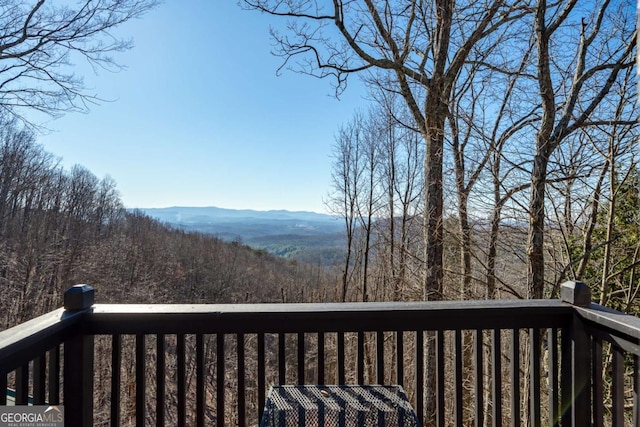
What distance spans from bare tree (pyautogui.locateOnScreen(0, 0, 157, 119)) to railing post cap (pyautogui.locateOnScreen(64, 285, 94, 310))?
583cm

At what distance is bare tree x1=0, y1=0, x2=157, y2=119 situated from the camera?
18.1 feet

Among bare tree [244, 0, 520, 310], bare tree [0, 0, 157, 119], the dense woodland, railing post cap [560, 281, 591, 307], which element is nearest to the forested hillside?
bare tree [0, 0, 157, 119]

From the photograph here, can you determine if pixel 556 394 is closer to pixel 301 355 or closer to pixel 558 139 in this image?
pixel 301 355

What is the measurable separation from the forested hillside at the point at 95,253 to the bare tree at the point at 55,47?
6.47 feet

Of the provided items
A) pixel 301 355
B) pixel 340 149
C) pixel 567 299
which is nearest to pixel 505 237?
pixel 567 299

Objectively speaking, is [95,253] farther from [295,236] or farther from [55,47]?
[295,236]

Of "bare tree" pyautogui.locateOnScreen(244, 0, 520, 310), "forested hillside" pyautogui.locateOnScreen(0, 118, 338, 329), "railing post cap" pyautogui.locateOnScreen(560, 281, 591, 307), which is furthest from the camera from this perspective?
"forested hillside" pyautogui.locateOnScreen(0, 118, 338, 329)

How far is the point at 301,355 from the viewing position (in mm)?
1467

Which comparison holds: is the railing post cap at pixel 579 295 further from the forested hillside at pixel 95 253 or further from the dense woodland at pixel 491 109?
the forested hillside at pixel 95 253

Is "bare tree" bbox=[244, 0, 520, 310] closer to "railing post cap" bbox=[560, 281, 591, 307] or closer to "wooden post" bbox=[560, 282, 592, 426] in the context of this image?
"railing post cap" bbox=[560, 281, 591, 307]

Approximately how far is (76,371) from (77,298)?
0.97ft

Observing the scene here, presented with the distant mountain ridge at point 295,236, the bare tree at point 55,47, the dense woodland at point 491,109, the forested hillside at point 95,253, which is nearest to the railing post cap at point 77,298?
the dense woodland at point 491,109

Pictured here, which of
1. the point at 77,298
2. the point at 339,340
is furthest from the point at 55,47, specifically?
the point at 339,340

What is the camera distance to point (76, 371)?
53.0 inches
